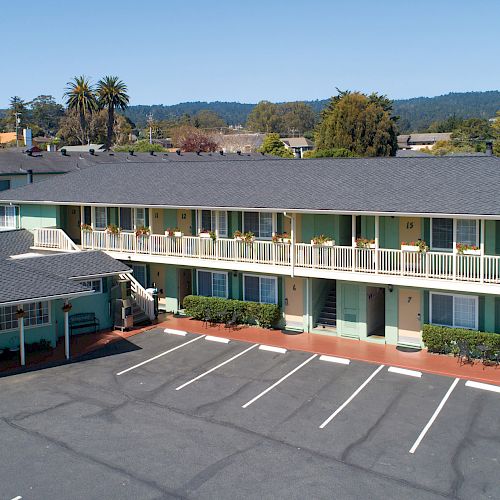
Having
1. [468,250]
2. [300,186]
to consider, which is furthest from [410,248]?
[300,186]

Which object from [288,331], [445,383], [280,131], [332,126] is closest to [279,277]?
[288,331]

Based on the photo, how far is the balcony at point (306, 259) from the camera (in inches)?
828

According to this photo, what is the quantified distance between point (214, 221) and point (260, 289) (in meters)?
3.41

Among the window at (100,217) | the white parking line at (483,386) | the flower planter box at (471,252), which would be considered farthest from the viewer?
the window at (100,217)

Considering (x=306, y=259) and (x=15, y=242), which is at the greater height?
(x=15, y=242)

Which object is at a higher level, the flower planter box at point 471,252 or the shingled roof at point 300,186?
the shingled roof at point 300,186

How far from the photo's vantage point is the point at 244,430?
1609 cm

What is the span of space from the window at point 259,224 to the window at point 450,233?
6352 mm

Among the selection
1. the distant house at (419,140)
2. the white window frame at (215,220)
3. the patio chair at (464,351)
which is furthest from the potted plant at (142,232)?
the distant house at (419,140)

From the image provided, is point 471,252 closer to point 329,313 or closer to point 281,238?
point 329,313

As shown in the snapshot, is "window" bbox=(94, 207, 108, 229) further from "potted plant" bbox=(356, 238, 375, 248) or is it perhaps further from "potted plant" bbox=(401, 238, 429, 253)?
"potted plant" bbox=(401, 238, 429, 253)

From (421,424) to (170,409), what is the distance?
6523 millimetres

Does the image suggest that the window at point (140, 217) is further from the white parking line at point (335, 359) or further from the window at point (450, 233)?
the window at point (450, 233)

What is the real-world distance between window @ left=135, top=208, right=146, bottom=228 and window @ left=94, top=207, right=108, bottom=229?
1808 millimetres
